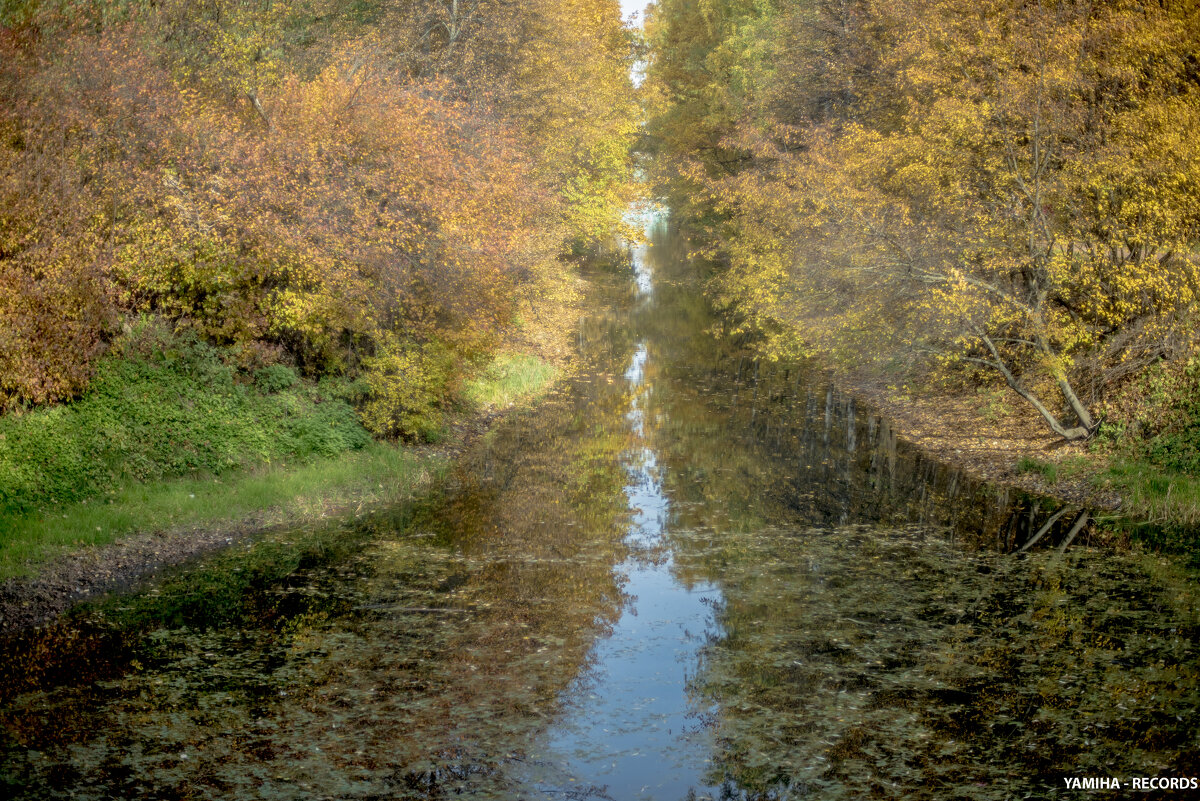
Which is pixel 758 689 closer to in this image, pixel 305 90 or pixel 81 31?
pixel 305 90

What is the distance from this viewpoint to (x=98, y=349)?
47.9ft

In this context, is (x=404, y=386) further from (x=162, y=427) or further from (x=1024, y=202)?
(x=1024, y=202)

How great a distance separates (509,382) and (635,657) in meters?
15.3

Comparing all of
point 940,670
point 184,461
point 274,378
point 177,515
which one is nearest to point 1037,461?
point 940,670

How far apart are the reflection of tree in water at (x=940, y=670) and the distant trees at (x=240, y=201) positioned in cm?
791

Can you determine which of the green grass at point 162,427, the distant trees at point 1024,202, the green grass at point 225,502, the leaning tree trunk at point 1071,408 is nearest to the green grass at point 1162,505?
the leaning tree trunk at point 1071,408

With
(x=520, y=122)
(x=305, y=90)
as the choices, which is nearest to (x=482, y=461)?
(x=305, y=90)

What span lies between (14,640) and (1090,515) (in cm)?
1570

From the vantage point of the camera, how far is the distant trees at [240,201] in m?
14.0

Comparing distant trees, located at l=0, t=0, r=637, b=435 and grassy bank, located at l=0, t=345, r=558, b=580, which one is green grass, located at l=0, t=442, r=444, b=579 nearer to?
grassy bank, located at l=0, t=345, r=558, b=580

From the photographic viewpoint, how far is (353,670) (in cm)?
990

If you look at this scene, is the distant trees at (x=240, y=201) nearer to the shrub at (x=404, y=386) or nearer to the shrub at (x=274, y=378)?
the shrub at (x=404, y=386)

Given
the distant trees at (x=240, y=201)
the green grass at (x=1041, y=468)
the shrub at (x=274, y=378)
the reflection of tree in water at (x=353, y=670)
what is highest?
the distant trees at (x=240, y=201)

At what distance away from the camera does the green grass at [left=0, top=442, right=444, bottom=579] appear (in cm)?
1223
